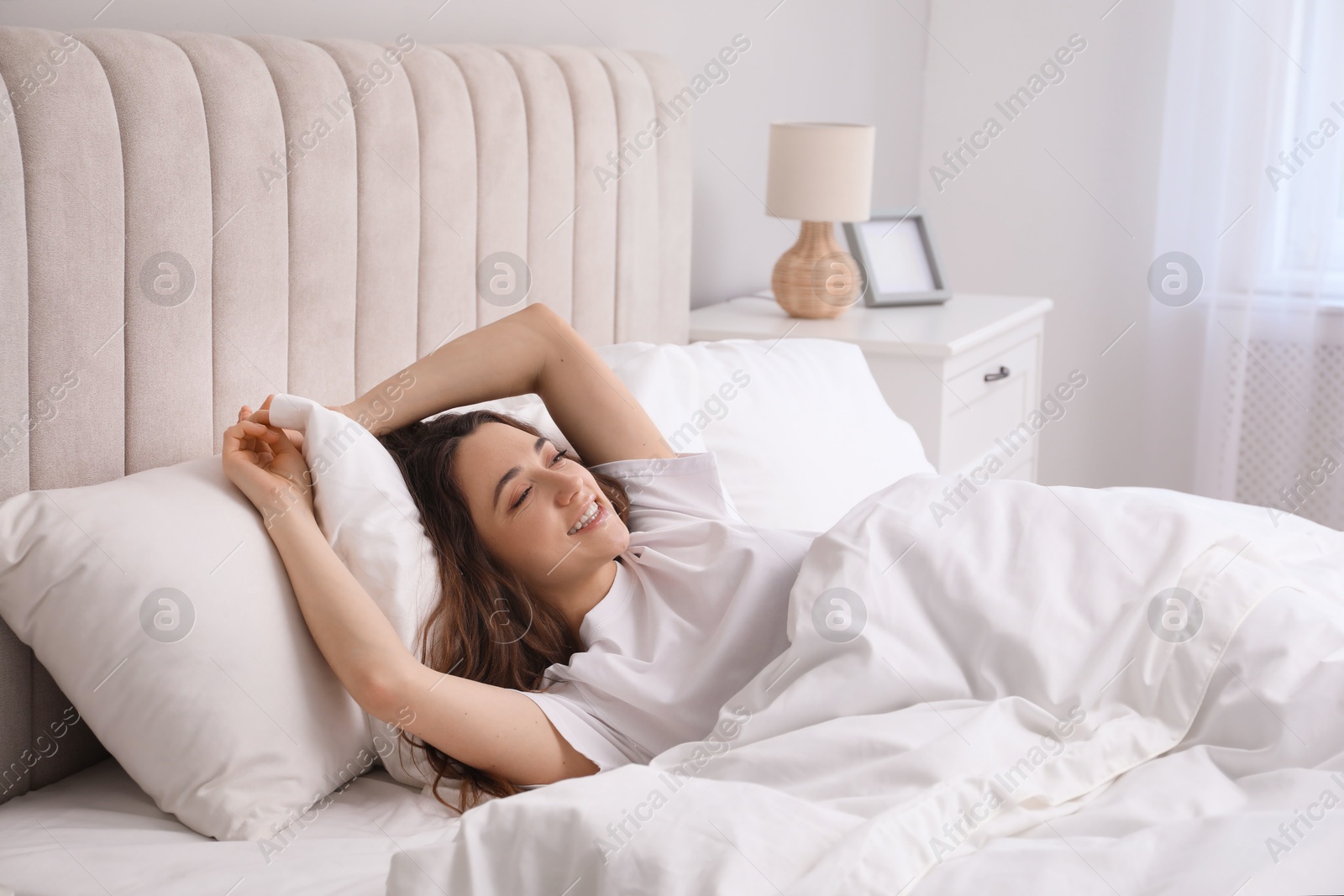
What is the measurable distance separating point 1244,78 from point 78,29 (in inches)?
105

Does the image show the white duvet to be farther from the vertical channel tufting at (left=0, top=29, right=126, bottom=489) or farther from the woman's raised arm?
the vertical channel tufting at (left=0, top=29, right=126, bottom=489)

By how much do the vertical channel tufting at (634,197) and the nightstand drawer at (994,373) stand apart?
62 centimetres

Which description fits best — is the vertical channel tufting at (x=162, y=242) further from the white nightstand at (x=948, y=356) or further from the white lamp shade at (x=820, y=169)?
the white lamp shade at (x=820, y=169)

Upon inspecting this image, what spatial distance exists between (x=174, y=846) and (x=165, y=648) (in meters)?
0.17

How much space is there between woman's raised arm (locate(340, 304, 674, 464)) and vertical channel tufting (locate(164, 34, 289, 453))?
5.6 inches

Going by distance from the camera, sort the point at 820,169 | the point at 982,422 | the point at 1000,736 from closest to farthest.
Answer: the point at 1000,736
the point at 820,169
the point at 982,422

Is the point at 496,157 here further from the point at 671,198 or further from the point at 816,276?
the point at 816,276

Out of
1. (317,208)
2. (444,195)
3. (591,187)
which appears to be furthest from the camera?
(591,187)

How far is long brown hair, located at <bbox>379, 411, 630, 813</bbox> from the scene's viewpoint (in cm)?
111

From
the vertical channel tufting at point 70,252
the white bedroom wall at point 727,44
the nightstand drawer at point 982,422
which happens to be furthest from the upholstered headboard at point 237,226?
the nightstand drawer at point 982,422

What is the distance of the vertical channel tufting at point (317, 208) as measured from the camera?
1325 millimetres

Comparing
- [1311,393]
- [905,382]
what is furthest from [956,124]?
[905,382]

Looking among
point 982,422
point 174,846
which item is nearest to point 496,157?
point 174,846

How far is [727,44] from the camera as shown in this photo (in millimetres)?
2557
